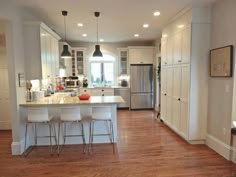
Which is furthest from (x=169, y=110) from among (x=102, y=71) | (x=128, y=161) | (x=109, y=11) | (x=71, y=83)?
(x=71, y=83)

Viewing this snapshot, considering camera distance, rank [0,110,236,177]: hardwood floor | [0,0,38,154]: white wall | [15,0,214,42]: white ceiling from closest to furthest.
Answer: [0,110,236,177]: hardwood floor, [0,0,38,154]: white wall, [15,0,214,42]: white ceiling

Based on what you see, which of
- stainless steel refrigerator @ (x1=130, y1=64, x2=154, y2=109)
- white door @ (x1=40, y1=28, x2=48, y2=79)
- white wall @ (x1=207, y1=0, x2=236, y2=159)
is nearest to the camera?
white wall @ (x1=207, y1=0, x2=236, y2=159)

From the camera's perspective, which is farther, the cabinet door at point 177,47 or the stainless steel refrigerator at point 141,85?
the stainless steel refrigerator at point 141,85

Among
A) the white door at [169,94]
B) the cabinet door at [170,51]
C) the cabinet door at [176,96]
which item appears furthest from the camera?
the white door at [169,94]

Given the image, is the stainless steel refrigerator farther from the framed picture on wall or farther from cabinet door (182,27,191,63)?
the framed picture on wall

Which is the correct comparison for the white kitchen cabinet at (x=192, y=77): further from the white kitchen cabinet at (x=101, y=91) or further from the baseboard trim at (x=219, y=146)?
the white kitchen cabinet at (x=101, y=91)

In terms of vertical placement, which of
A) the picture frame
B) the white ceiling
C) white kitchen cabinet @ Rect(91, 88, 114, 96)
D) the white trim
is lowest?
the white trim

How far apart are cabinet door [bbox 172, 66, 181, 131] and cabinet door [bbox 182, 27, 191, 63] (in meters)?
0.38

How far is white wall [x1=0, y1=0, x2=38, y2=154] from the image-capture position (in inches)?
135

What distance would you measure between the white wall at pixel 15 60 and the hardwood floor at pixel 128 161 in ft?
1.53

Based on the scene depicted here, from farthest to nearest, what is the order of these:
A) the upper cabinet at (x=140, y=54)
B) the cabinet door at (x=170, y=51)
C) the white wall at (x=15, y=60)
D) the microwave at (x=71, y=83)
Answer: the upper cabinet at (x=140, y=54) < the microwave at (x=71, y=83) < the cabinet door at (x=170, y=51) < the white wall at (x=15, y=60)

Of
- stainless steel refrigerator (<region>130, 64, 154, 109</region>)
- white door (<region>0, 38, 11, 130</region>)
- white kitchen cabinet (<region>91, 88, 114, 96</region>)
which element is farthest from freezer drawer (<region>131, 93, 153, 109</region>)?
white door (<region>0, 38, 11, 130</region>)

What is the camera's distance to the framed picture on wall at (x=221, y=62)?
318 centimetres

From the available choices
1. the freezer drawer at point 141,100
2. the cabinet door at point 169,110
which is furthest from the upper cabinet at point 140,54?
the cabinet door at point 169,110
